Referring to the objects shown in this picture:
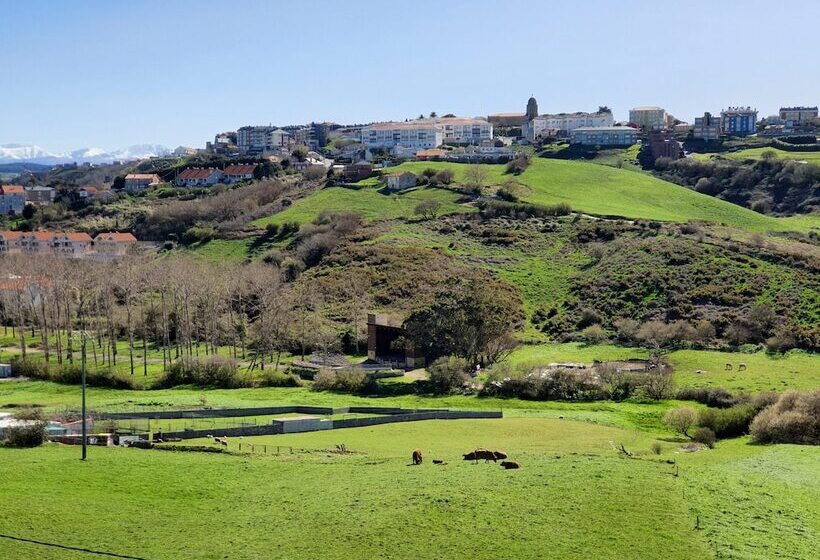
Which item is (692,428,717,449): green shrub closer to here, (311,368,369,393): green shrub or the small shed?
the small shed

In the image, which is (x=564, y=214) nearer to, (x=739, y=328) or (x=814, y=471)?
(x=739, y=328)

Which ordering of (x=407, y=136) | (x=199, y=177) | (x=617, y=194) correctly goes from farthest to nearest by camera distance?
(x=407, y=136), (x=199, y=177), (x=617, y=194)

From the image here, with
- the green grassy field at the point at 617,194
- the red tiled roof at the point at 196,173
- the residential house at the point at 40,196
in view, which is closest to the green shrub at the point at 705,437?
the green grassy field at the point at 617,194

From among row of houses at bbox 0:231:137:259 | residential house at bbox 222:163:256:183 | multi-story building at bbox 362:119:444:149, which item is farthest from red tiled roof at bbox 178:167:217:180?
multi-story building at bbox 362:119:444:149

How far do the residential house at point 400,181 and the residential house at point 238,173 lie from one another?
3488 centimetres

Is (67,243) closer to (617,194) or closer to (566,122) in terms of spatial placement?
(617,194)

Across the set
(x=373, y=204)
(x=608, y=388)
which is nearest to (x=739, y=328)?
(x=608, y=388)

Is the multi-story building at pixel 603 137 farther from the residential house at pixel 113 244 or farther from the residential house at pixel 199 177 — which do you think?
the residential house at pixel 113 244

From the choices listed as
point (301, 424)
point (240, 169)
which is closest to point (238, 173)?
point (240, 169)

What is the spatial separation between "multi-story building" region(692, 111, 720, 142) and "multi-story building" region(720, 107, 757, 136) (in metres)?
6.65

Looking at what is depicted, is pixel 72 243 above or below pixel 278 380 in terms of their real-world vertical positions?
above

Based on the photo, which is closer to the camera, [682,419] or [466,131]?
[682,419]

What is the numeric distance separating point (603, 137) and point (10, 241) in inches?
3987

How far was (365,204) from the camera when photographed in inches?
4685
